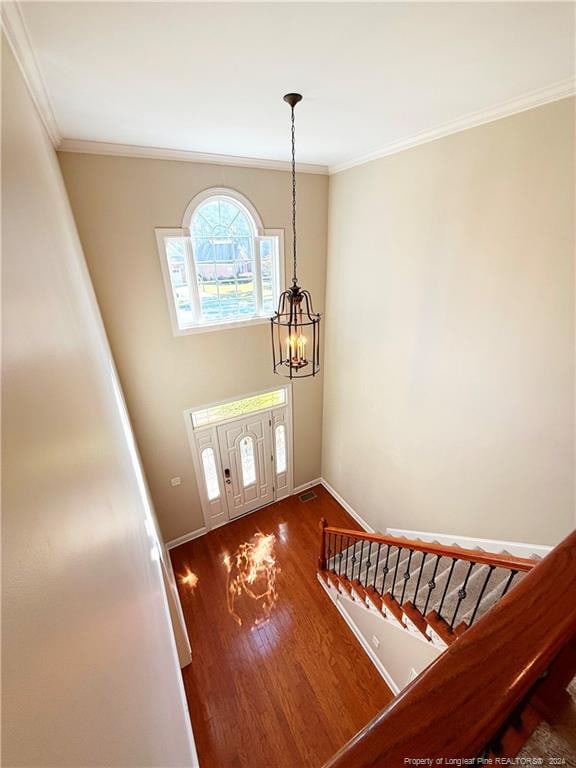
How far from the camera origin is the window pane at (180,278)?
361cm

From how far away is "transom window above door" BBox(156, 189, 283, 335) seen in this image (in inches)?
143

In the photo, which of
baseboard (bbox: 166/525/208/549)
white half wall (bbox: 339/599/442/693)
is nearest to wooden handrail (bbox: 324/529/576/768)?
white half wall (bbox: 339/599/442/693)

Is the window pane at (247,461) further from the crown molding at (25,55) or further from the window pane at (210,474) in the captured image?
the crown molding at (25,55)

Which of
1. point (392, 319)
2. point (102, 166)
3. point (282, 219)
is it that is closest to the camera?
point (102, 166)

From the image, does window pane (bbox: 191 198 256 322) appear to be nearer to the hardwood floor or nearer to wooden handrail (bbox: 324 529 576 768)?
the hardwood floor

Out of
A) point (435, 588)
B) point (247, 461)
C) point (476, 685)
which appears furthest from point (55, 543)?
point (247, 461)

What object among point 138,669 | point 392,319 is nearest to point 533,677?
point 138,669

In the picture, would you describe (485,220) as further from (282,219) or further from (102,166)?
(102,166)

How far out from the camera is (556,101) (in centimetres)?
208

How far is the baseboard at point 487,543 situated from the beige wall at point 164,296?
7.78ft

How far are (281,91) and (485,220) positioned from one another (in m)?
1.79

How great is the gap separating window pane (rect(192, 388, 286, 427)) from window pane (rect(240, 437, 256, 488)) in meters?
0.49

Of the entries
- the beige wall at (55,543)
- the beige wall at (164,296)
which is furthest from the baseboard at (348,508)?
the beige wall at (55,543)

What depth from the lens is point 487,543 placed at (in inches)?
119
